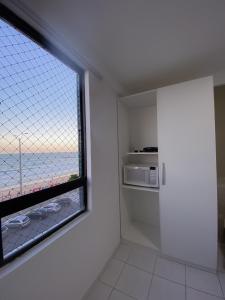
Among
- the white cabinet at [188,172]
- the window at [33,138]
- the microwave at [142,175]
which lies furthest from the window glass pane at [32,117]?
the white cabinet at [188,172]

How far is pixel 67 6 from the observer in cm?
99

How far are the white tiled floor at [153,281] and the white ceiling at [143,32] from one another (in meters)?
2.34

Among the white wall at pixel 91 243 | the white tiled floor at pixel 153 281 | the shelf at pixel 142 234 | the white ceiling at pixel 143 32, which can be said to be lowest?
the white tiled floor at pixel 153 281

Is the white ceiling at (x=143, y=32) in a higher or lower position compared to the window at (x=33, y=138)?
higher

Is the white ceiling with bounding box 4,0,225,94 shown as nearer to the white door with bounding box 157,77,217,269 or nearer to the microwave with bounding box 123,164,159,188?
the white door with bounding box 157,77,217,269

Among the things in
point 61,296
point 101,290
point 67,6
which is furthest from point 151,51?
point 101,290

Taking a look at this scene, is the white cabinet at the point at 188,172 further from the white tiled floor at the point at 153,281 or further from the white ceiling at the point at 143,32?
the white ceiling at the point at 143,32

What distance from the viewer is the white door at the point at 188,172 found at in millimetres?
1548

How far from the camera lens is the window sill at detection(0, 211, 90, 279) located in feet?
2.69

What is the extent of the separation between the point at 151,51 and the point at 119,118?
0.95 metres

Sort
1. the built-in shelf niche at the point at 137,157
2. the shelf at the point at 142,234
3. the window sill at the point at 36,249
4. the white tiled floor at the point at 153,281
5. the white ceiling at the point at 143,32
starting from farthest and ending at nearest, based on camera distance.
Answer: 1. the built-in shelf niche at the point at 137,157
2. the shelf at the point at 142,234
3. the white tiled floor at the point at 153,281
4. the white ceiling at the point at 143,32
5. the window sill at the point at 36,249

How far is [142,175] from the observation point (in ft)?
6.66

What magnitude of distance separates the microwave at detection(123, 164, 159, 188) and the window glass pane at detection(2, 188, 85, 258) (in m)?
0.92

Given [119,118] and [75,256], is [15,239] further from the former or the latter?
[119,118]
